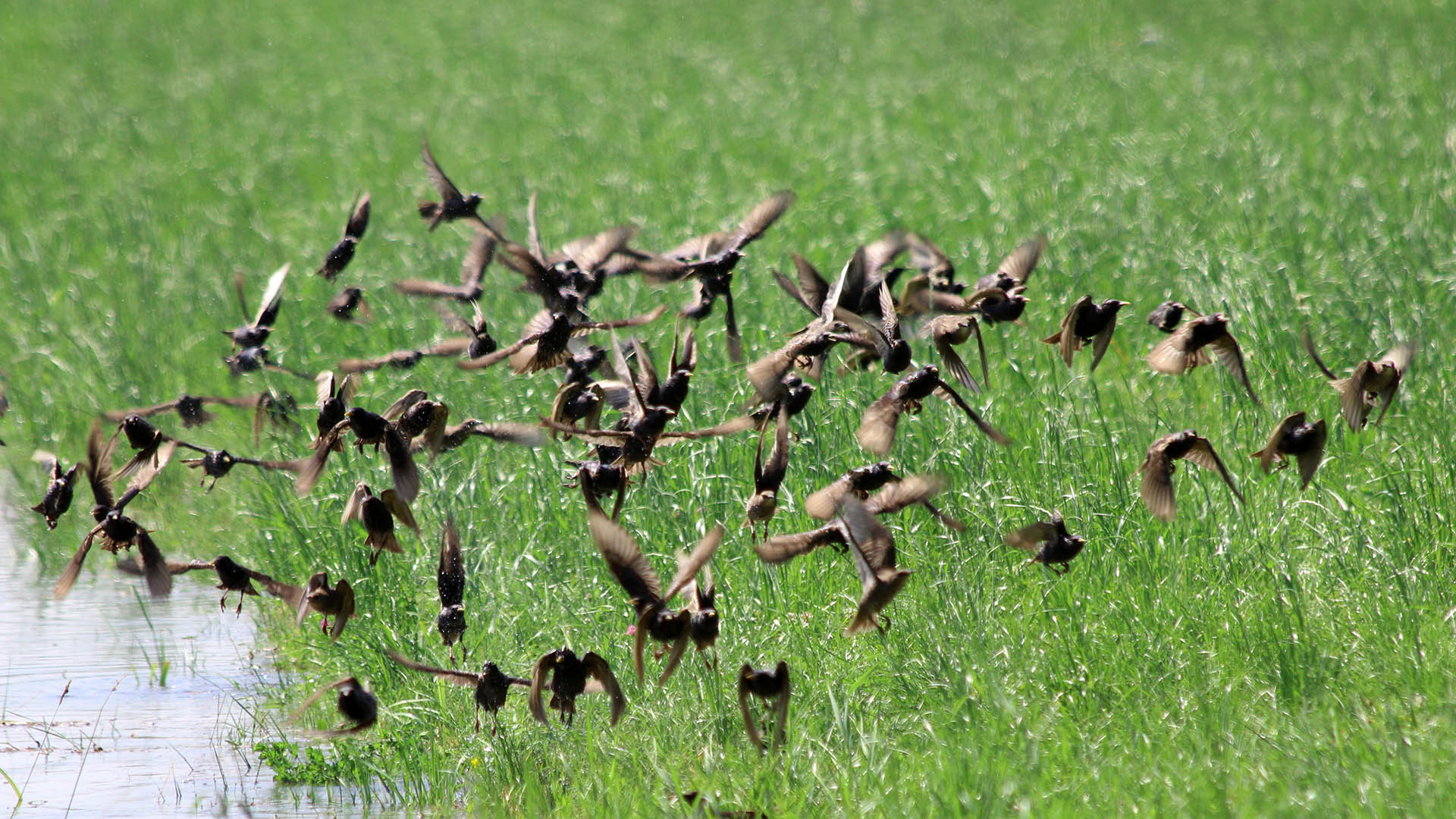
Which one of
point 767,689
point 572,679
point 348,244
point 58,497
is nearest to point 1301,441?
point 767,689

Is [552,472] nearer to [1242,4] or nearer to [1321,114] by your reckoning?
[1321,114]

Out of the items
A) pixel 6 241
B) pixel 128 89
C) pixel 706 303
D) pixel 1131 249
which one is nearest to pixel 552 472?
pixel 706 303

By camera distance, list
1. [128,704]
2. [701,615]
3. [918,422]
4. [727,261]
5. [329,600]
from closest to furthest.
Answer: [701,615] → [329,600] → [727,261] → [128,704] → [918,422]

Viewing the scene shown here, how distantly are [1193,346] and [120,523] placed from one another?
2.40 metres

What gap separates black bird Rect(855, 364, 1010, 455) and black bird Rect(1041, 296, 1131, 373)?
Answer: 46 centimetres

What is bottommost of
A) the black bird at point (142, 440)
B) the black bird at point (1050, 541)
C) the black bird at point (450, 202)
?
the black bird at point (1050, 541)

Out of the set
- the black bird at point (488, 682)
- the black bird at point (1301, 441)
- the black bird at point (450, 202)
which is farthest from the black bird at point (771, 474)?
the black bird at point (450, 202)

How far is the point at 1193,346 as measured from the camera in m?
3.15

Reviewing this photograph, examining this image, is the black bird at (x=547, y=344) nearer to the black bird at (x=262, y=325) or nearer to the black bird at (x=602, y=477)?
the black bird at (x=602, y=477)

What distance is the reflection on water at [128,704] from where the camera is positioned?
3449mm

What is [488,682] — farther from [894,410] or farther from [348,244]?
[348,244]

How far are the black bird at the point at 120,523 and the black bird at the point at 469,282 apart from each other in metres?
0.91

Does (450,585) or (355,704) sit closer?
(355,704)

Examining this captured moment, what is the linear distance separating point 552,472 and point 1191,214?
4.38 meters
